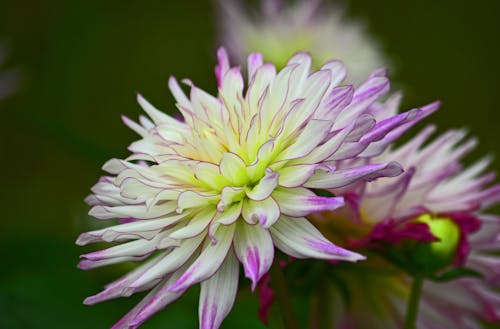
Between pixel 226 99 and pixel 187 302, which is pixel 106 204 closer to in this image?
pixel 226 99

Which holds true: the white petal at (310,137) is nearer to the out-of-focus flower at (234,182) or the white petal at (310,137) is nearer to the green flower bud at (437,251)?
the out-of-focus flower at (234,182)

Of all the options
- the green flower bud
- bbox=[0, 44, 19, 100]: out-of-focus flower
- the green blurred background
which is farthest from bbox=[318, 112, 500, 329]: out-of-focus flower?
bbox=[0, 44, 19, 100]: out-of-focus flower

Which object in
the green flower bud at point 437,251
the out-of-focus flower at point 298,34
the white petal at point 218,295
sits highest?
the out-of-focus flower at point 298,34

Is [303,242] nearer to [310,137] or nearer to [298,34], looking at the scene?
[310,137]

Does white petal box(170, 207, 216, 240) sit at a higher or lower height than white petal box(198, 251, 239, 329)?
higher

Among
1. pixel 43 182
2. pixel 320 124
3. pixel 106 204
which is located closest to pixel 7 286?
pixel 106 204

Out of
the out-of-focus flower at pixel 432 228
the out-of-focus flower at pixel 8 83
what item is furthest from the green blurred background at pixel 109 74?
the out-of-focus flower at pixel 432 228

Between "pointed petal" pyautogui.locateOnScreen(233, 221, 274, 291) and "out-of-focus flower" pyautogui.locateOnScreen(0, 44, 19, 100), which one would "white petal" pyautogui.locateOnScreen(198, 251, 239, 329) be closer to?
"pointed petal" pyautogui.locateOnScreen(233, 221, 274, 291)
